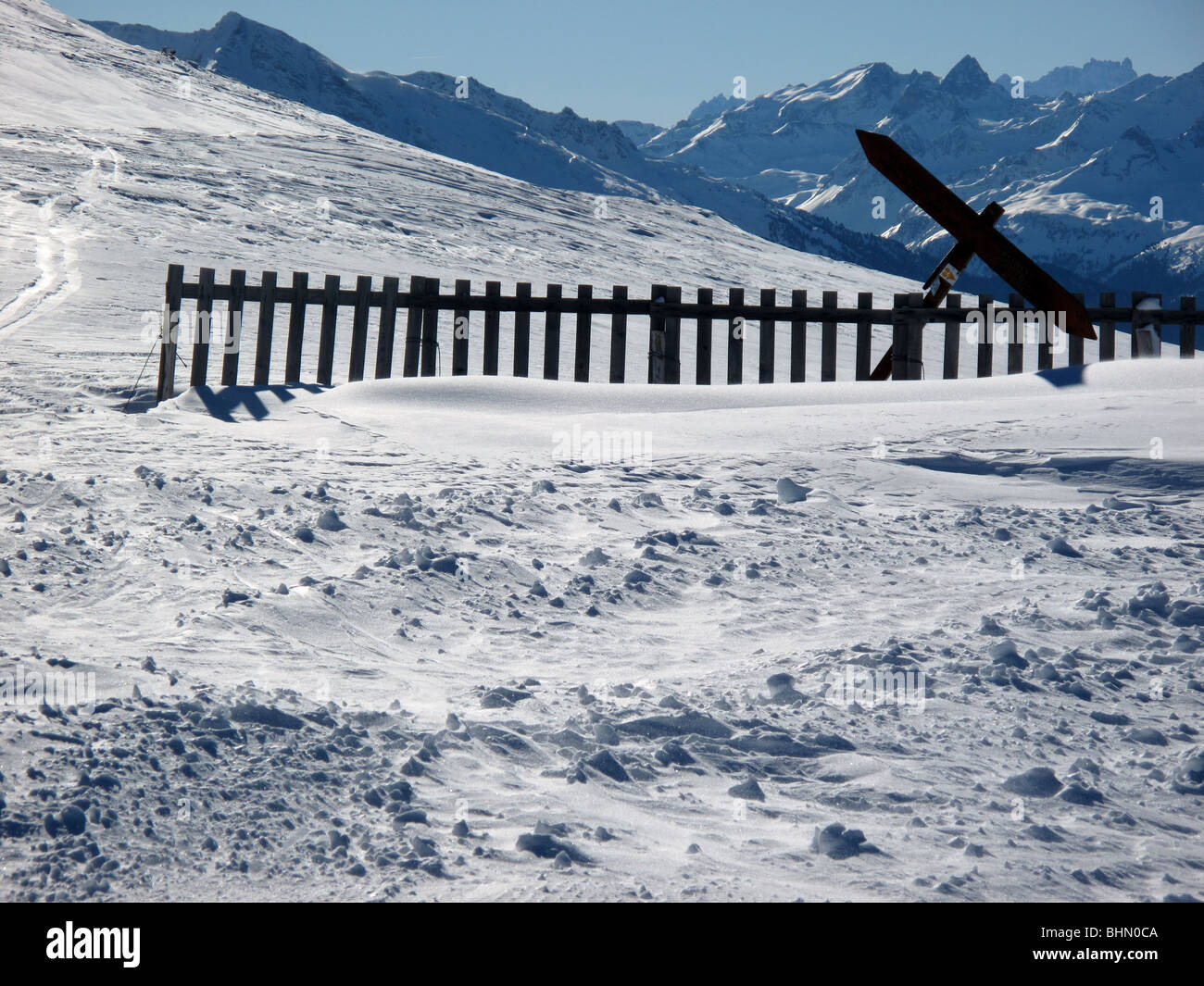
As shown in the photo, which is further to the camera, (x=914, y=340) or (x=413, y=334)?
(x=413, y=334)

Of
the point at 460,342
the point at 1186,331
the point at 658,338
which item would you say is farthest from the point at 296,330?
the point at 1186,331

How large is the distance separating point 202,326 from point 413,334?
1667mm

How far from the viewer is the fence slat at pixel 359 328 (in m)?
8.45

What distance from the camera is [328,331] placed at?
8.40 metres

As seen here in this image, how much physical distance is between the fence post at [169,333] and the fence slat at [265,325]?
2.03 ft

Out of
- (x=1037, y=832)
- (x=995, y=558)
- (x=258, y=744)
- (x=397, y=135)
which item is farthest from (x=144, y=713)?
(x=397, y=135)

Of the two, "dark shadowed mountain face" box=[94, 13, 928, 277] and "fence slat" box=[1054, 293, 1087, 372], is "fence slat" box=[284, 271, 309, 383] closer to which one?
"fence slat" box=[1054, 293, 1087, 372]

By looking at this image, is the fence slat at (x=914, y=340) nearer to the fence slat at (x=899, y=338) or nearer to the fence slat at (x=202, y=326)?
the fence slat at (x=899, y=338)

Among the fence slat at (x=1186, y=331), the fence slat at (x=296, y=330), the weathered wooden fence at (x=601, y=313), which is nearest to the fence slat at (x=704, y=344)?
the weathered wooden fence at (x=601, y=313)

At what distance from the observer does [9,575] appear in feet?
12.6

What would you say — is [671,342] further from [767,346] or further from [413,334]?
[413,334]

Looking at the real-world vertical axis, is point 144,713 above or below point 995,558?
below
